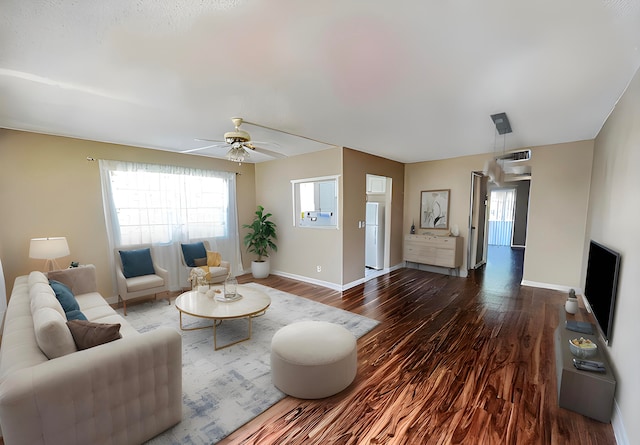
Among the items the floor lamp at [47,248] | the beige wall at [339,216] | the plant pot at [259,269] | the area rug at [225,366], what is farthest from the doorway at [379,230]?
the floor lamp at [47,248]

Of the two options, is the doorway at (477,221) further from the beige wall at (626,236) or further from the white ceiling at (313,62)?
the beige wall at (626,236)

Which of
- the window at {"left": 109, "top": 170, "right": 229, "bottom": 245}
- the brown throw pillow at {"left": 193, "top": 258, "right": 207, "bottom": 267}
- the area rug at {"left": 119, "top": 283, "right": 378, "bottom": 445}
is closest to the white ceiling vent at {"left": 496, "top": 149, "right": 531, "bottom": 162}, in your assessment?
the area rug at {"left": 119, "top": 283, "right": 378, "bottom": 445}

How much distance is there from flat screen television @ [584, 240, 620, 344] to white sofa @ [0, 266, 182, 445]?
319 centimetres

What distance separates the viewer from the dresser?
17.5 ft

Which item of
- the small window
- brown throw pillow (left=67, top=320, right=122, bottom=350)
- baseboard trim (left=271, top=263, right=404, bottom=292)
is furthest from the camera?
the small window

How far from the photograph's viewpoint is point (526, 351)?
8.79ft

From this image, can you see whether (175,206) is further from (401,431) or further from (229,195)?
(401,431)

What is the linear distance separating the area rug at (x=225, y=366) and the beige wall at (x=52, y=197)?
4.11 ft

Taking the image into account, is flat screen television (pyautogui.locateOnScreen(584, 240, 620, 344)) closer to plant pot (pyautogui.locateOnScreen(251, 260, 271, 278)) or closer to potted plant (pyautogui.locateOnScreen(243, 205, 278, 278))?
potted plant (pyautogui.locateOnScreen(243, 205, 278, 278))

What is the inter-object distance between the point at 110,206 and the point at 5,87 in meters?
2.18

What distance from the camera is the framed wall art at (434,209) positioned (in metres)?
5.64

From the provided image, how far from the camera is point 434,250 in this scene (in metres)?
5.59

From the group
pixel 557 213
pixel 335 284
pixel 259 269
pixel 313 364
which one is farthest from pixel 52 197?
pixel 557 213

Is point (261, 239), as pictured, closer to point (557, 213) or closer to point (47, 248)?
point (47, 248)
